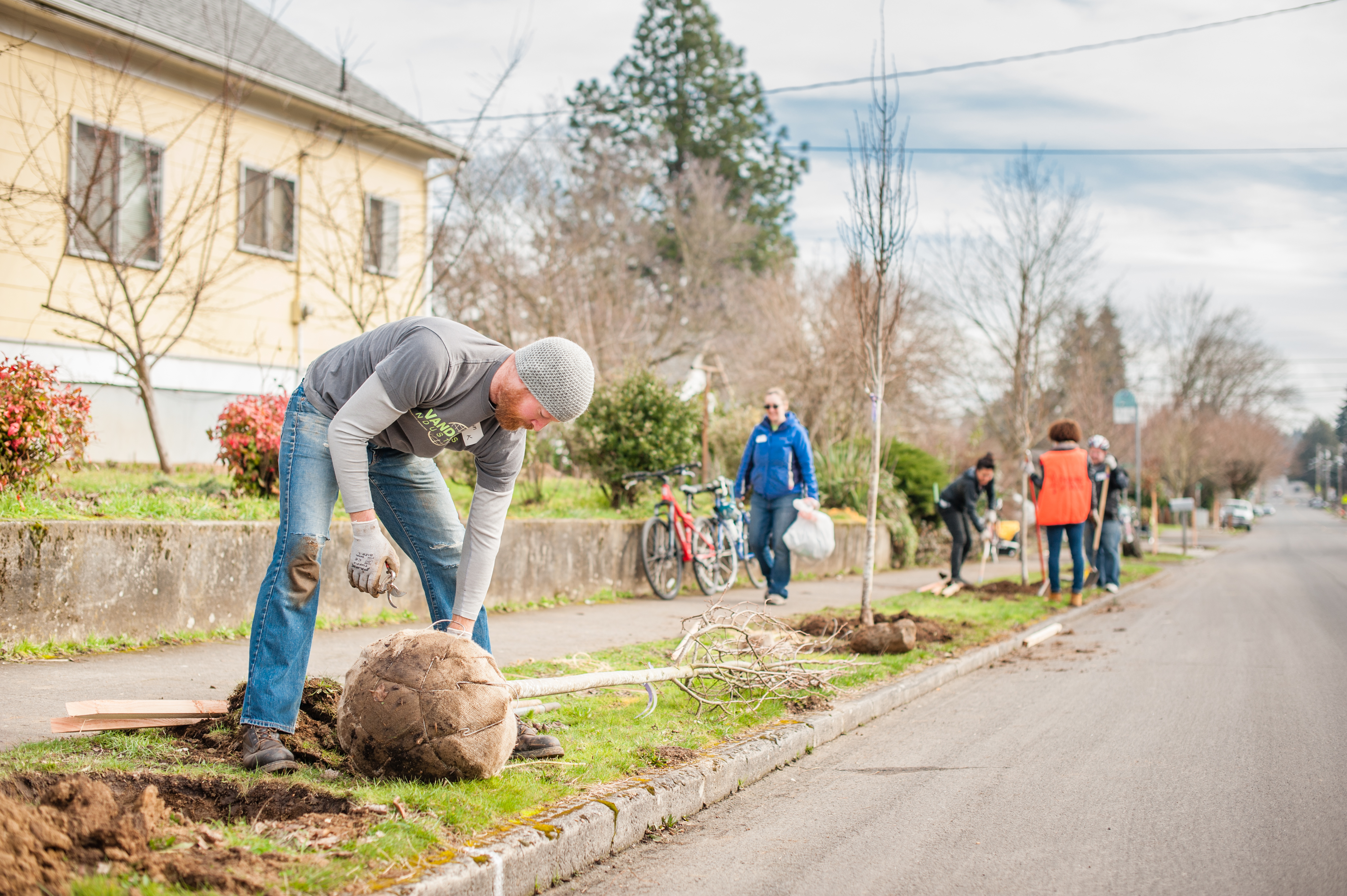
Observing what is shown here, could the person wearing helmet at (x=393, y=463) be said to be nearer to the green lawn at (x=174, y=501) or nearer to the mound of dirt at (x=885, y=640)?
the green lawn at (x=174, y=501)

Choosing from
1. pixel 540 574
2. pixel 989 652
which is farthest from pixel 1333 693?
pixel 540 574

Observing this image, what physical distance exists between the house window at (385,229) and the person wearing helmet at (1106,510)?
11132 millimetres

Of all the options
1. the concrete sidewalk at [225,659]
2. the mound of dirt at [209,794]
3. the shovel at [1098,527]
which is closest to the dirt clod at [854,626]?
the concrete sidewalk at [225,659]

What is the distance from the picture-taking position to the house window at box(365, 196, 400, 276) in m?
16.0

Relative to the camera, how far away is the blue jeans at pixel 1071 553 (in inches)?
456

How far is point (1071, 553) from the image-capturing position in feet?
38.6

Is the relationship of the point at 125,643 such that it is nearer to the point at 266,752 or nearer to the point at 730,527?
the point at 266,752

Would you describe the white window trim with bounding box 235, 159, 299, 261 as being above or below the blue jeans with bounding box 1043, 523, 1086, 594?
above

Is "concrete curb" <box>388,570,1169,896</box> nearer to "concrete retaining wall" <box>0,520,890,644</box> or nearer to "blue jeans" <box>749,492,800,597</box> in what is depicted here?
"concrete retaining wall" <box>0,520,890,644</box>

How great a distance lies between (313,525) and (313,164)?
1337 centimetres

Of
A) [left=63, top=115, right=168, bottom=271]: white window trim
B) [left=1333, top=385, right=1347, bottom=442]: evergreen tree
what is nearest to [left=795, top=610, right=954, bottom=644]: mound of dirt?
[left=63, top=115, right=168, bottom=271]: white window trim

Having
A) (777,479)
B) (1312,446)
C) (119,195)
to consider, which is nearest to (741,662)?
(777,479)

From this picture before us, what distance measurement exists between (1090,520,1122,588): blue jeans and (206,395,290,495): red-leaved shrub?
11.1m

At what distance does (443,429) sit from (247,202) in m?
12.8
